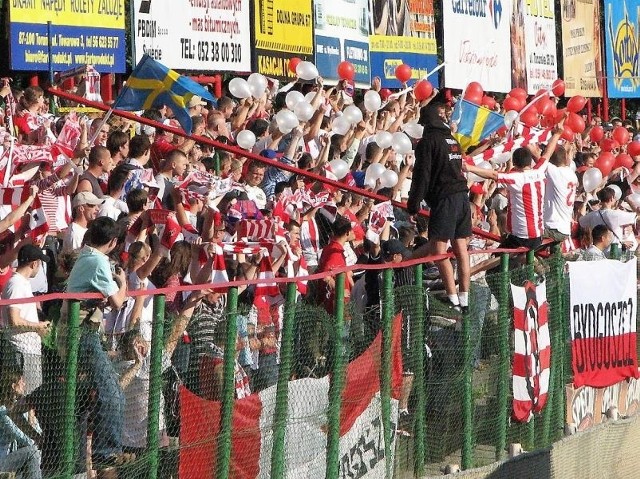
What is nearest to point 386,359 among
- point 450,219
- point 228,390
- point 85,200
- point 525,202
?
point 228,390

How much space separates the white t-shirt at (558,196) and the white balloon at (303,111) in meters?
Result: 2.43

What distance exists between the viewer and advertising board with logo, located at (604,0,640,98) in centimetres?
3425

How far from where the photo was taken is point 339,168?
14.4 metres

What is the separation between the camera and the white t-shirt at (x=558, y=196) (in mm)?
14164

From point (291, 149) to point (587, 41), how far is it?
19755 mm

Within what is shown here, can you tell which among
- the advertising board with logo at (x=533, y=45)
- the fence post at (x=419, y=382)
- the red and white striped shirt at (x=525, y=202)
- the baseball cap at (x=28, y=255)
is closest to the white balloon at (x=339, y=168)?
the red and white striped shirt at (x=525, y=202)

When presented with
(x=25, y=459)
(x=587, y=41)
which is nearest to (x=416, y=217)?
(x=25, y=459)

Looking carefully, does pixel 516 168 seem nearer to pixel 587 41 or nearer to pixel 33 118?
pixel 33 118

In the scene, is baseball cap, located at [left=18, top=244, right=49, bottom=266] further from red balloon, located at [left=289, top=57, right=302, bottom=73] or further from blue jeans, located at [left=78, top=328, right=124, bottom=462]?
red balloon, located at [left=289, top=57, right=302, bottom=73]

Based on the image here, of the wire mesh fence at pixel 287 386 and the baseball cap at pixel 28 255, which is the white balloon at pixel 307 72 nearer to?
the wire mesh fence at pixel 287 386

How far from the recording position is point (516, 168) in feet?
43.5

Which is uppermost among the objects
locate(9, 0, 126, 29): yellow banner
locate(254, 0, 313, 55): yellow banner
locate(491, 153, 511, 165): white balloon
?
locate(254, 0, 313, 55): yellow banner

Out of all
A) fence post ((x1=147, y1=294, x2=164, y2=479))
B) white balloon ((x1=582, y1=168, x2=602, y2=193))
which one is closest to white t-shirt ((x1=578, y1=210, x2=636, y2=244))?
white balloon ((x1=582, y1=168, x2=602, y2=193))

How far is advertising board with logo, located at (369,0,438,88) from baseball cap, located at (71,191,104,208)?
12643mm
